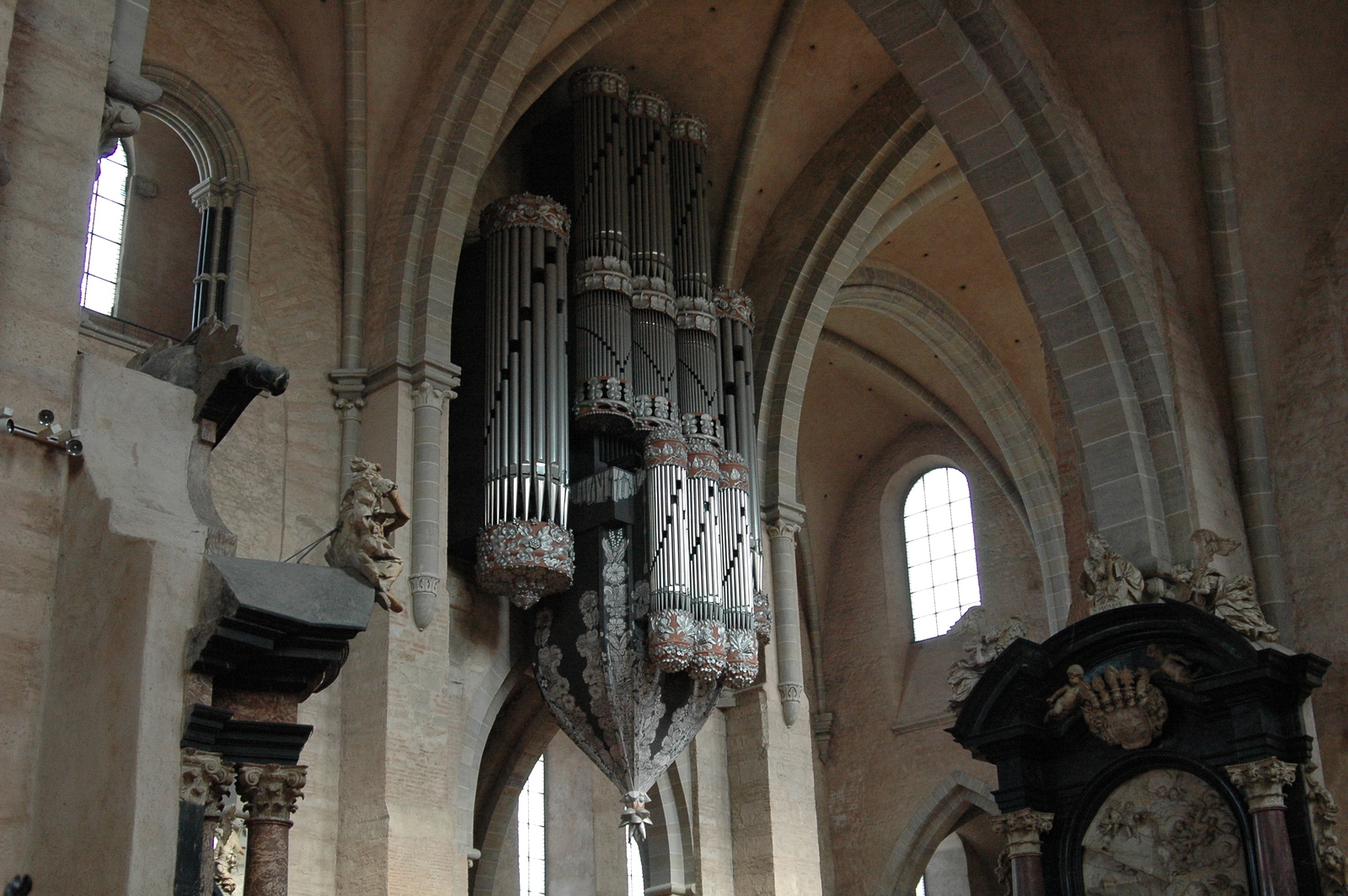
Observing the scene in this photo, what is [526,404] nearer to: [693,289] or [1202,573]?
[693,289]

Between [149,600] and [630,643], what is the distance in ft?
25.2

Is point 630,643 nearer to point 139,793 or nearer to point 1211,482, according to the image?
point 1211,482

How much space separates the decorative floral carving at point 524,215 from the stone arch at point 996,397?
210 inches

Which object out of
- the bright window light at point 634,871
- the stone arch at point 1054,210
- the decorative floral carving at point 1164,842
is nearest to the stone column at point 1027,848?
the decorative floral carving at point 1164,842

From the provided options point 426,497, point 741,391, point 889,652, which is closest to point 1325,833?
point 426,497

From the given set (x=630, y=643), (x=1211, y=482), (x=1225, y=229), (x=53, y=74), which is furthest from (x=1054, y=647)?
(x=53, y=74)

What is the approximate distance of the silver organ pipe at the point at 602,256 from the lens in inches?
518

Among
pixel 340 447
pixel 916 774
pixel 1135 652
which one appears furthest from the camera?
pixel 916 774

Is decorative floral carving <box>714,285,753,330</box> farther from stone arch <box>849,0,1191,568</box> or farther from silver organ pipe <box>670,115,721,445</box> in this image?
stone arch <box>849,0,1191,568</box>

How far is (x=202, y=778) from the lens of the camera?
16.6 ft

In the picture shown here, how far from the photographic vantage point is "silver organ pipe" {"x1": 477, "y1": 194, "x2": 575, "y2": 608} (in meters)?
12.3

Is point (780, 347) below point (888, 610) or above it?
above

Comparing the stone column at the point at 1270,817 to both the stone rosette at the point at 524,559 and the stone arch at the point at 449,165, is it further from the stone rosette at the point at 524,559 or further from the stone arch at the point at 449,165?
the stone arch at the point at 449,165

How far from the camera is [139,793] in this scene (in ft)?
15.6
